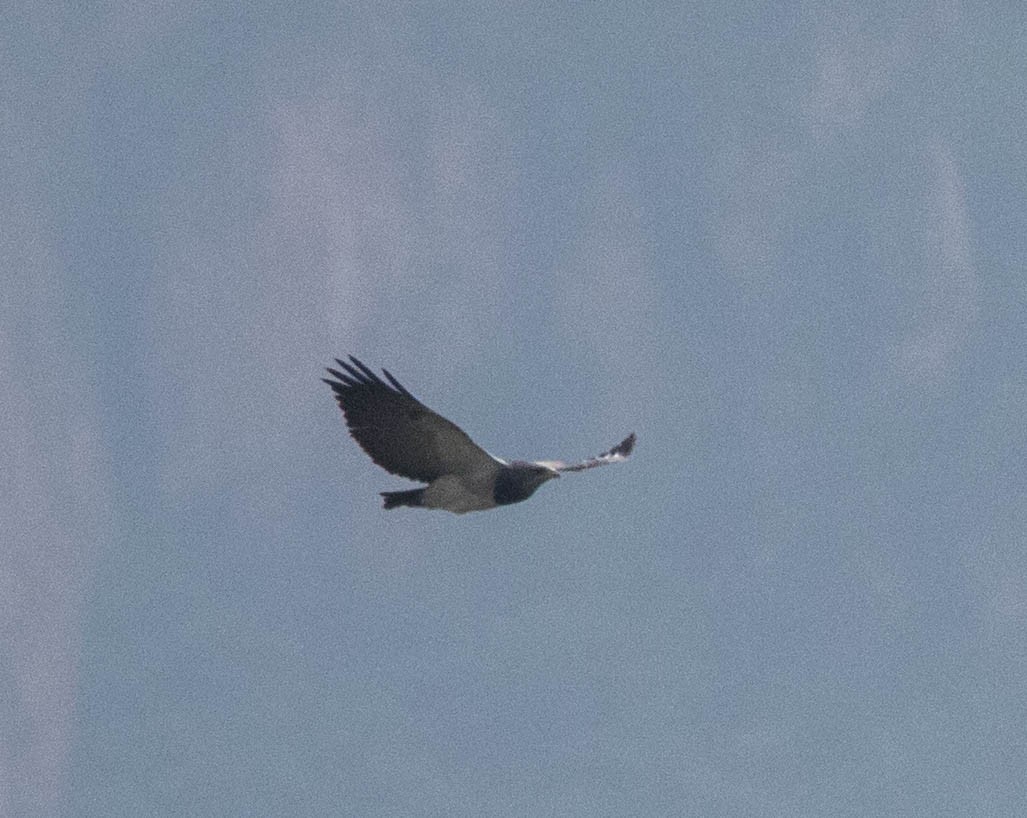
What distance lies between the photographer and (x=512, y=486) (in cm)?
4334

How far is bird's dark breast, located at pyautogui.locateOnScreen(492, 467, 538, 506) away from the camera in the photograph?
43.2m

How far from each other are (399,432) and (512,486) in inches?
116

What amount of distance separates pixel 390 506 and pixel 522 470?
323 centimetres

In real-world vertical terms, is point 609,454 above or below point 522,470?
above

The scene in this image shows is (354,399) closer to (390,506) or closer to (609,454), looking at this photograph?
(390,506)

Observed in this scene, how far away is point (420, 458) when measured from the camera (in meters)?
43.5

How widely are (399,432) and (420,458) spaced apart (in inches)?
32.7

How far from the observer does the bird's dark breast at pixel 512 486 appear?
43250 millimetres

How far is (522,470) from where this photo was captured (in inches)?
1704

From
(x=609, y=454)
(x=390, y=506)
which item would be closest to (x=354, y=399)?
(x=390, y=506)

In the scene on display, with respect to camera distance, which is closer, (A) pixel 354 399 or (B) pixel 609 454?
(A) pixel 354 399

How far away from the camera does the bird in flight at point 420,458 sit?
4294 cm

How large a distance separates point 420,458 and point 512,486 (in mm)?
2275

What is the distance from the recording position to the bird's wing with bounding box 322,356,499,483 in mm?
42594
